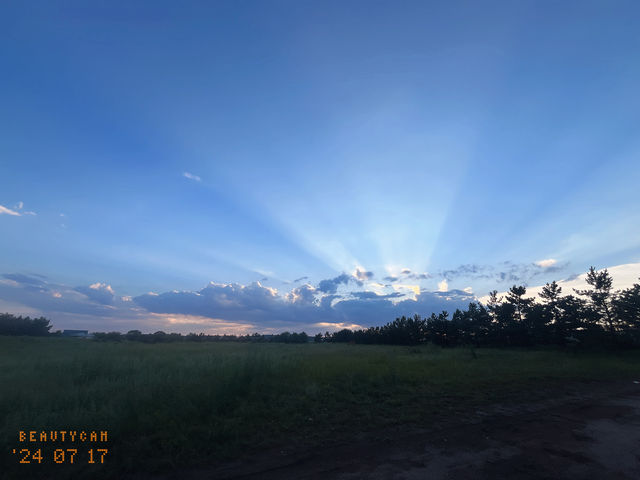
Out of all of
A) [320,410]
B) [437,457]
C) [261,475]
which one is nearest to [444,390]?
[320,410]

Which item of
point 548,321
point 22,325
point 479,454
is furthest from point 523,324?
point 22,325

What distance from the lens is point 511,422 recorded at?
305 inches

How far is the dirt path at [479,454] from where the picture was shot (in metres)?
4.98

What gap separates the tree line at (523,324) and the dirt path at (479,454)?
31.1m

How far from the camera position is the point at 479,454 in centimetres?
575

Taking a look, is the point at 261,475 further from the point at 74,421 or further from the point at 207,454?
the point at 74,421

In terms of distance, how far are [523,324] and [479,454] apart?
145 feet

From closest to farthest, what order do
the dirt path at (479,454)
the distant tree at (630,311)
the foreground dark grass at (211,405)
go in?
the dirt path at (479,454) < the foreground dark grass at (211,405) < the distant tree at (630,311)

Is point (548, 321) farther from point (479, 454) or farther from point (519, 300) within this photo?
point (479, 454)

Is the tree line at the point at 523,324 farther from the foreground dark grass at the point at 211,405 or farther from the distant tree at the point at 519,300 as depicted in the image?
the foreground dark grass at the point at 211,405

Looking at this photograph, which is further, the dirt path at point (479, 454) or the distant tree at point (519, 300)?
the distant tree at point (519, 300)

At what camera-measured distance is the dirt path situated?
4.98m

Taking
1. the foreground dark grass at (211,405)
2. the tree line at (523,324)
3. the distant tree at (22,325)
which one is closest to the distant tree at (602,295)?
the tree line at (523,324)

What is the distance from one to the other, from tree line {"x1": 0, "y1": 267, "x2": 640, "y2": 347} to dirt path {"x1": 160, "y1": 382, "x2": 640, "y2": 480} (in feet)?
102
